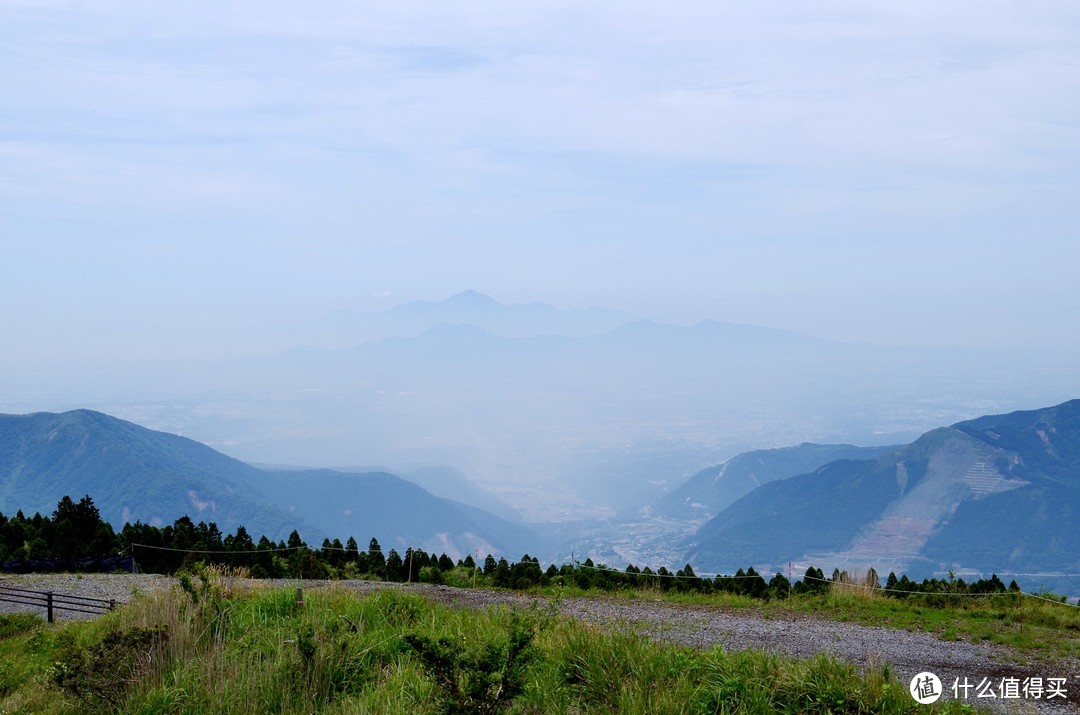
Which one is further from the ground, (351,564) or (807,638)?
(351,564)

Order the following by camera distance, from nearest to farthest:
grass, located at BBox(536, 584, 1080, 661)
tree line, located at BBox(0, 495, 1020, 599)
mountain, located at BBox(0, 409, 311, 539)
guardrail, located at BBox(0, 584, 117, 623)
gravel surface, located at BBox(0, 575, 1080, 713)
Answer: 1. gravel surface, located at BBox(0, 575, 1080, 713)
2. grass, located at BBox(536, 584, 1080, 661)
3. guardrail, located at BBox(0, 584, 117, 623)
4. tree line, located at BBox(0, 495, 1020, 599)
5. mountain, located at BBox(0, 409, 311, 539)

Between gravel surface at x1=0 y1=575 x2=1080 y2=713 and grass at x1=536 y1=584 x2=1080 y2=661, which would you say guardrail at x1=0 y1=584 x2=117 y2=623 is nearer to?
gravel surface at x1=0 y1=575 x2=1080 y2=713

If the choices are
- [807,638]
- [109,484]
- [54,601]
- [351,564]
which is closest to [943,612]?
[807,638]

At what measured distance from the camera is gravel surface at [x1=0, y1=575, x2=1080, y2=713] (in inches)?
411

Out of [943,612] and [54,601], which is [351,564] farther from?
[943,612]

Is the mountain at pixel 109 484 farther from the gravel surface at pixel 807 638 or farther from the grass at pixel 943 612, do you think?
the grass at pixel 943 612

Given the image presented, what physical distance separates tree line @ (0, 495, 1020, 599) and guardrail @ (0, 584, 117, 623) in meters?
1.90

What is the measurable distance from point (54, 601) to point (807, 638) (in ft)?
42.2

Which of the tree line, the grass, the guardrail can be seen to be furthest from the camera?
the tree line

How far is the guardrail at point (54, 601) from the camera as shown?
50.8 feet

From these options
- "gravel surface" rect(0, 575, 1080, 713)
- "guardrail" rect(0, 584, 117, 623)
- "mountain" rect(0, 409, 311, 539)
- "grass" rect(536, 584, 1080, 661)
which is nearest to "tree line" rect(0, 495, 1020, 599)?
"grass" rect(536, 584, 1080, 661)

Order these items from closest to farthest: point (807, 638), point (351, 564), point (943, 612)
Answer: point (807, 638), point (943, 612), point (351, 564)

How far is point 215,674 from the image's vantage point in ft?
29.6

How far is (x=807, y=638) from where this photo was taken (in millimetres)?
12672
